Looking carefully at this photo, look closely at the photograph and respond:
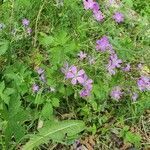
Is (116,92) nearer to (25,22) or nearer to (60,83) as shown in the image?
(60,83)

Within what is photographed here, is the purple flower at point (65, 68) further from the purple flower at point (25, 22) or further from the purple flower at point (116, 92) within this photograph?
the purple flower at point (25, 22)

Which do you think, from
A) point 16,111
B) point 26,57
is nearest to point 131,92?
point 26,57

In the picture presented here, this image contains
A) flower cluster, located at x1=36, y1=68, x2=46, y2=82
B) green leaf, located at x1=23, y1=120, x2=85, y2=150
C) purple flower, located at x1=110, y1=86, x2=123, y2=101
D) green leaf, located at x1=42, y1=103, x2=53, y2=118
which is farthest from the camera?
purple flower, located at x1=110, y1=86, x2=123, y2=101

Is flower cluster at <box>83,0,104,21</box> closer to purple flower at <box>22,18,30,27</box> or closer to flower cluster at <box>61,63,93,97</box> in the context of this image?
purple flower at <box>22,18,30,27</box>

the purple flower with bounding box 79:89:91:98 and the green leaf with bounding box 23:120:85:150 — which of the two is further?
the purple flower with bounding box 79:89:91:98

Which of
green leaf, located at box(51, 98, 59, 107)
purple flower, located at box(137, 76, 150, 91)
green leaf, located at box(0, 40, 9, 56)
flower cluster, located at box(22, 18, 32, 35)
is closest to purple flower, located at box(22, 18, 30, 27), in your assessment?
flower cluster, located at box(22, 18, 32, 35)

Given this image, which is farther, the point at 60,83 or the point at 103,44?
the point at 103,44

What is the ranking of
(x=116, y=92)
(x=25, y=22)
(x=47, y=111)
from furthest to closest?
(x=25, y=22) → (x=116, y=92) → (x=47, y=111)

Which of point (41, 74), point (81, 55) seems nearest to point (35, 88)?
point (41, 74)
